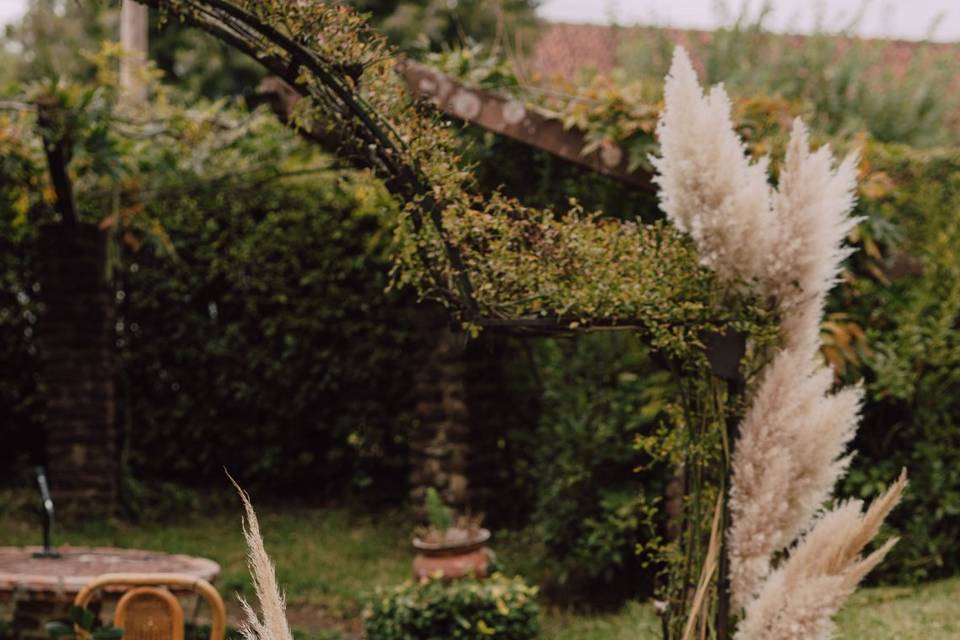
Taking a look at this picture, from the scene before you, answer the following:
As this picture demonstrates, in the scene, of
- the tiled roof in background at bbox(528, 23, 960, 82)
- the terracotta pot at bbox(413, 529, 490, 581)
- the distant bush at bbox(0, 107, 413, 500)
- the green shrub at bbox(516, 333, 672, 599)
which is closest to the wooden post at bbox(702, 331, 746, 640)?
the terracotta pot at bbox(413, 529, 490, 581)

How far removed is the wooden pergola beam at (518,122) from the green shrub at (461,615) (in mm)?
2245

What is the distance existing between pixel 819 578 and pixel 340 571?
5152 mm

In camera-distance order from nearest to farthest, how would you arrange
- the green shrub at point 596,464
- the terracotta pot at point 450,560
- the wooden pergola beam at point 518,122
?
the terracotta pot at point 450,560 → the wooden pergola beam at point 518,122 → the green shrub at point 596,464

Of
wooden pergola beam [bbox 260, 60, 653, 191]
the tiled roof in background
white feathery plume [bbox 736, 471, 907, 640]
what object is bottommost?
white feathery plume [bbox 736, 471, 907, 640]

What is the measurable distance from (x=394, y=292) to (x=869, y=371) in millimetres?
4129

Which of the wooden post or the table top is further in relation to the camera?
the table top

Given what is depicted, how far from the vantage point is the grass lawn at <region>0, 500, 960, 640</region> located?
5180 mm

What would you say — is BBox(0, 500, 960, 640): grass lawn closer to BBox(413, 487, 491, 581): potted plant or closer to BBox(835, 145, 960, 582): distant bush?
BBox(835, 145, 960, 582): distant bush

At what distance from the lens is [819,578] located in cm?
293

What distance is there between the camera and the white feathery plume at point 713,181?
3166mm

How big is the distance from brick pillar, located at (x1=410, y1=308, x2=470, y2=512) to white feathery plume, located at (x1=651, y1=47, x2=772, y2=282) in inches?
170

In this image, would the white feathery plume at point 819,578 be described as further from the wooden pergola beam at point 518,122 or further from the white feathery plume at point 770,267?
the wooden pergola beam at point 518,122

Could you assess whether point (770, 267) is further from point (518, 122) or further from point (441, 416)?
point (441, 416)

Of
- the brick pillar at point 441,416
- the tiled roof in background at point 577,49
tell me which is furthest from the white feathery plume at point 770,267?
the tiled roof in background at point 577,49
